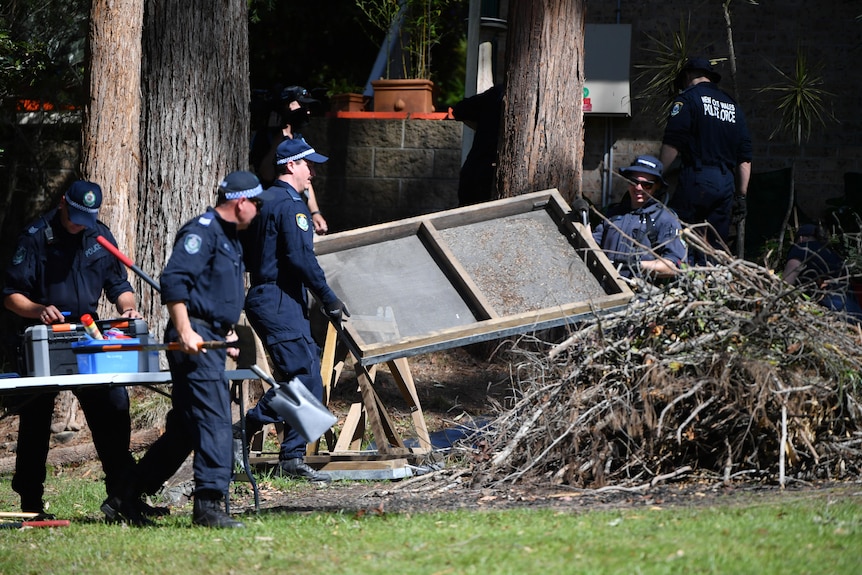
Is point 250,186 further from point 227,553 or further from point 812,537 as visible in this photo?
point 812,537

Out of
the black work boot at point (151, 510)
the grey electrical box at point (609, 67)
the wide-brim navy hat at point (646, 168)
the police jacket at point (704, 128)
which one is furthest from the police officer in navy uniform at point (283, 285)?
the grey electrical box at point (609, 67)

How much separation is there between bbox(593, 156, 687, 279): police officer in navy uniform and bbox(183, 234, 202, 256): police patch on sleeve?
2938 mm

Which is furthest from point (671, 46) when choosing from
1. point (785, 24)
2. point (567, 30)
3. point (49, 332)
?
point (49, 332)

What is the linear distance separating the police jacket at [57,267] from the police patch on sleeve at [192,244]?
3.87ft

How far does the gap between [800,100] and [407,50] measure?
441cm

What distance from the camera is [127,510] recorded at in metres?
6.31

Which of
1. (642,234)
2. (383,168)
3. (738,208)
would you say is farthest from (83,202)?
(383,168)

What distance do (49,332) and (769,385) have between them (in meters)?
3.87

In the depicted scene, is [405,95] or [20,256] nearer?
[20,256]

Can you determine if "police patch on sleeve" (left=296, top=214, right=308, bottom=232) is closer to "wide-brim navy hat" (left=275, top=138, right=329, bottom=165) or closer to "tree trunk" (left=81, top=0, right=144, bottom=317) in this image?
"wide-brim navy hat" (left=275, top=138, right=329, bottom=165)

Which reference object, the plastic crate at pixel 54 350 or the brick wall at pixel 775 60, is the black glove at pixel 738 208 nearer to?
the brick wall at pixel 775 60

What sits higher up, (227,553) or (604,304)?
(604,304)

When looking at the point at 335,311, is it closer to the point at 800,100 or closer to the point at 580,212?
the point at 580,212

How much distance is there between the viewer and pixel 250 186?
241 inches
